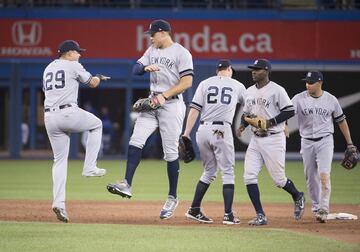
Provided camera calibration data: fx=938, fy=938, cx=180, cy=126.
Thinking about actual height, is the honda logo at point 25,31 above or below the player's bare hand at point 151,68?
above

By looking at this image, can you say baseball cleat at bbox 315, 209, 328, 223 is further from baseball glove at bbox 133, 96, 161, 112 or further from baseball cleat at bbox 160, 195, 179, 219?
baseball glove at bbox 133, 96, 161, 112

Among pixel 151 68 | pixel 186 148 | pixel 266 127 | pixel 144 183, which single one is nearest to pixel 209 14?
pixel 144 183

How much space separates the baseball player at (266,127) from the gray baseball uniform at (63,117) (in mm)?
1839

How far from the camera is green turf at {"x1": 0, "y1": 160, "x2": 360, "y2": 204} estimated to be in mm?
15539

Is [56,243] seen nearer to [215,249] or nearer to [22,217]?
[215,249]

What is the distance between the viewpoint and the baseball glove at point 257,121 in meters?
10.9

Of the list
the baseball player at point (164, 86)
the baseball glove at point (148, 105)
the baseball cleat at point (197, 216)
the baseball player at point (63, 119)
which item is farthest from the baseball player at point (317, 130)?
the baseball player at point (63, 119)

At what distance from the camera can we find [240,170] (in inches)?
858

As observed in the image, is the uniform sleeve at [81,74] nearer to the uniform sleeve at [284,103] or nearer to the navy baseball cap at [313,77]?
the uniform sleeve at [284,103]

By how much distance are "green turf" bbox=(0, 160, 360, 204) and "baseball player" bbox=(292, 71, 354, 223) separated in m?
3.02

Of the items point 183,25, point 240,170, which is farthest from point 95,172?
point 183,25

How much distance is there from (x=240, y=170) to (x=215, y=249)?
1322 cm

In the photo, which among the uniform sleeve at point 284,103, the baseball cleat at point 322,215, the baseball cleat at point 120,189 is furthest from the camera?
the baseball cleat at point 322,215

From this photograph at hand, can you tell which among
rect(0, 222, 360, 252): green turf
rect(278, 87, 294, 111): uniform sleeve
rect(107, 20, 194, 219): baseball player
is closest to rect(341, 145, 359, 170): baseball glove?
rect(278, 87, 294, 111): uniform sleeve
